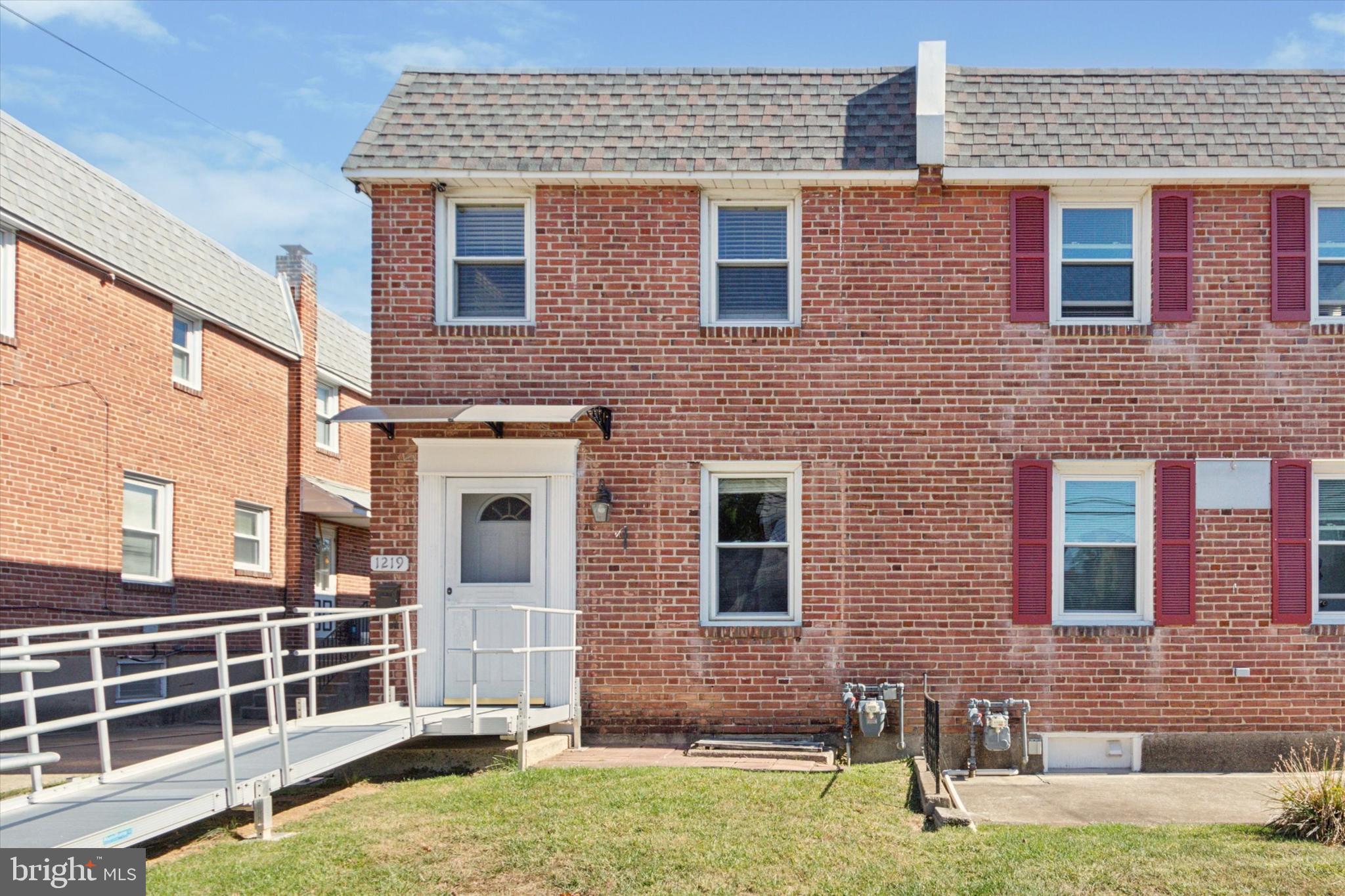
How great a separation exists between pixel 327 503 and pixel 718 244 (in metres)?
10.3

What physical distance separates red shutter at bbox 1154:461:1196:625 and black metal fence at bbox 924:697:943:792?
8.86ft

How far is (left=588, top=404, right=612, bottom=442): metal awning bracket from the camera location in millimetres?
11625

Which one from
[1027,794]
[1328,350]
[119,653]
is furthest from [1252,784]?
[119,653]

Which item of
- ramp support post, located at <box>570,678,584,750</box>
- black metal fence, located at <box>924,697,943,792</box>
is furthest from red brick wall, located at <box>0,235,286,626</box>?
black metal fence, located at <box>924,697,943,792</box>

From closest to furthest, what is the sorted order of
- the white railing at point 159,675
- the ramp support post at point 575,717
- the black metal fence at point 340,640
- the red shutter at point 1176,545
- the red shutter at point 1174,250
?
the white railing at point 159,675
the ramp support post at point 575,717
the red shutter at point 1176,545
the red shutter at point 1174,250
the black metal fence at point 340,640

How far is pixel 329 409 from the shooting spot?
22078mm

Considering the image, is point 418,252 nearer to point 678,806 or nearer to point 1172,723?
point 678,806

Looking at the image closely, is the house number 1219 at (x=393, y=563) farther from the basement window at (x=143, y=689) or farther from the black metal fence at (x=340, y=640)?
the black metal fence at (x=340, y=640)

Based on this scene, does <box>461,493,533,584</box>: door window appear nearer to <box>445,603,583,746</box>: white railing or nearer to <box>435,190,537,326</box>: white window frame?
<box>445,603,583,746</box>: white railing

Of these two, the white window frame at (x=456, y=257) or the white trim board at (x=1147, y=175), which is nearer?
the white trim board at (x=1147, y=175)

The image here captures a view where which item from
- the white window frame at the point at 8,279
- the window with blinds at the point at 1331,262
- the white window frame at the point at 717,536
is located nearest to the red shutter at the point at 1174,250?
the window with blinds at the point at 1331,262

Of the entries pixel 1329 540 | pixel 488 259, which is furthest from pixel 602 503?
pixel 1329 540

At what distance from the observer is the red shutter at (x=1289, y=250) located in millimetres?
11828

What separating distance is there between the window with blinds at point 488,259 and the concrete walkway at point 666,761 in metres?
4.18
